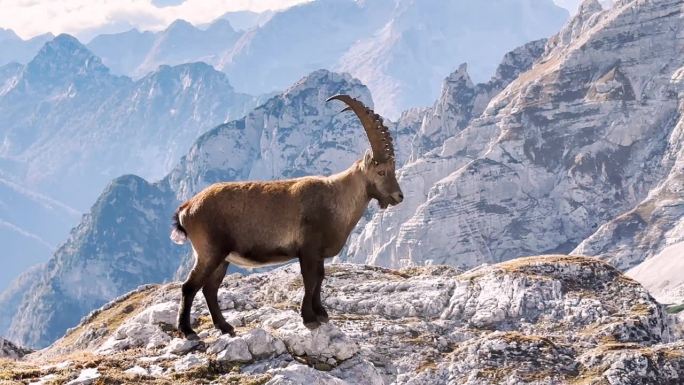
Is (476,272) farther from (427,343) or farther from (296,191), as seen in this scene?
(296,191)

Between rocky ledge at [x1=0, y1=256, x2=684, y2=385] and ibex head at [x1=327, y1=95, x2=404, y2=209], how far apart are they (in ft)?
13.4

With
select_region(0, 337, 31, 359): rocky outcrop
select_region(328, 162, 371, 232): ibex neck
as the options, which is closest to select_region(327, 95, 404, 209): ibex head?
select_region(328, 162, 371, 232): ibex neck

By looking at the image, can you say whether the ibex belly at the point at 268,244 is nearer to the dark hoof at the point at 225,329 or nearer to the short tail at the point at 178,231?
the short tail at the point at 178,231

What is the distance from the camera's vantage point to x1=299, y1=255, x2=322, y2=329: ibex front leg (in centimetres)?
2123

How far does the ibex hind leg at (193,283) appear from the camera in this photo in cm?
2162

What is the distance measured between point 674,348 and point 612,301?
632 centimetres

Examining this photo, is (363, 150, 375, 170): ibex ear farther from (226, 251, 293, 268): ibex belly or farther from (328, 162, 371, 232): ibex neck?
(226, 251, 293, 268): ibex belly

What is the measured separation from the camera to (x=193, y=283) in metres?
22.0

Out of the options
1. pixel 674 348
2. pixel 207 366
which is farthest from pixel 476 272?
pixel 207 366

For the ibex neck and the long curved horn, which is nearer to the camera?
the ibex neck

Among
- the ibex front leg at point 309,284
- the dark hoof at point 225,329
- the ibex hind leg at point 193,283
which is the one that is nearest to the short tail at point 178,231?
the ibex hind leg at point 193,283

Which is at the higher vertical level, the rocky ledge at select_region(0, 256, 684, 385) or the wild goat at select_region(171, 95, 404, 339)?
the wild goat at select_region(171, 95, 404, 339)

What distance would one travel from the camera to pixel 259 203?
21.8 m

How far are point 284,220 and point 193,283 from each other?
314 centimetres
